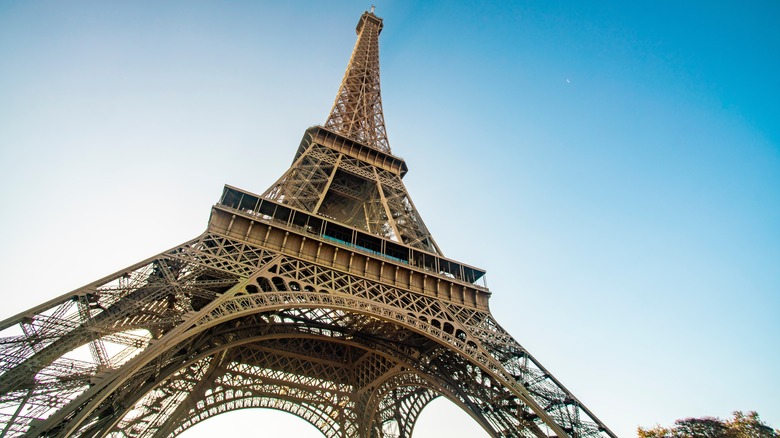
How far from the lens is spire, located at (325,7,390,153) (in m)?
29.3

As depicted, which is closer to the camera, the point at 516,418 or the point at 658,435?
the point at 516,418

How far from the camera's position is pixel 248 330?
57.6 ft

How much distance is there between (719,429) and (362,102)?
27.9 meters

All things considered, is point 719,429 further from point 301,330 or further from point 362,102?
point 362,102

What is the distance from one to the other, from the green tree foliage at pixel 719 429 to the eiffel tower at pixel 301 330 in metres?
8.36

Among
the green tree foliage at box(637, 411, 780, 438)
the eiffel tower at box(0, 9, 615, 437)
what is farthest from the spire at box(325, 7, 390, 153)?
the green tree foliage at box(637, 411, 780, 438)

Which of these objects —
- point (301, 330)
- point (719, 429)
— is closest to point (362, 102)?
point (301, 330)

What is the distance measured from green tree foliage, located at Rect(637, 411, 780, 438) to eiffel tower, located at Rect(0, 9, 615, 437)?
8.36 meters

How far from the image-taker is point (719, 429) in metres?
19.0

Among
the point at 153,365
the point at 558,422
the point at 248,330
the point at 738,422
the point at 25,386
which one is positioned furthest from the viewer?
the point at 738,422

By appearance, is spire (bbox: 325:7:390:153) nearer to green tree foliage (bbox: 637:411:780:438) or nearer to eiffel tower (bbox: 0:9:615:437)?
eiffel tower (bbox: 0:9:615:437)

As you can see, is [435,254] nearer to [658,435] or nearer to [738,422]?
[658,435]

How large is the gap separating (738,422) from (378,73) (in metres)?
31.4

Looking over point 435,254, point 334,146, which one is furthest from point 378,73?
point 435,254
